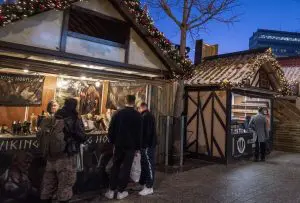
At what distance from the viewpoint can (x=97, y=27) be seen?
24.2 feet

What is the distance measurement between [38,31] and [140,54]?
2.90m

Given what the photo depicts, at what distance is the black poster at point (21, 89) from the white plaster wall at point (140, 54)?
2452 millimetres

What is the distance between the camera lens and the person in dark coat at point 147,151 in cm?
633

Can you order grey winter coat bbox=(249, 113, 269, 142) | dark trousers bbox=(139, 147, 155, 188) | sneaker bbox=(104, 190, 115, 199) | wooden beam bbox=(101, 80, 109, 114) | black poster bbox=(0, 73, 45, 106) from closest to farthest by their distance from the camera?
sneaker bbox=(104, 190, 115, 199) < dark trousers bbox=(139, 147, 155, 188) < black poster bbox=(0, 73, 45, 106) < wooden beam bbox=(101, 80, 109, 114) < grey winter coat bbox=(249, 113, 269, 142)

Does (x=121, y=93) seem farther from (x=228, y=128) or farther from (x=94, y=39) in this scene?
(x=228, y=128)

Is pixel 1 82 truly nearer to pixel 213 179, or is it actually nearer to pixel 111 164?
pixel 111 164

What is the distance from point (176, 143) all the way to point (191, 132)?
222 cm

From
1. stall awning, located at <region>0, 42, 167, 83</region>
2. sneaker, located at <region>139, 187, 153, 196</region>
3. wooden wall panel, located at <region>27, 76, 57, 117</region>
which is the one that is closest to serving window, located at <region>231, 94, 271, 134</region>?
stall awning, located at <region>0, 42, 167, 83</region>

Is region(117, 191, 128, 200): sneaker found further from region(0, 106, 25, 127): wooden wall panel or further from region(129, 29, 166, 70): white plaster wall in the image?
region(0, 106, 25, 127): wooden wall panel

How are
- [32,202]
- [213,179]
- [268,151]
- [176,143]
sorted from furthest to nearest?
1. [268,151]
2. [176,143]
3. [213,179]
4. [32,202]

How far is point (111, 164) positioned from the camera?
264 inches

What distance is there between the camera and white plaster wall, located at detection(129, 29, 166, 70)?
7.86 meters

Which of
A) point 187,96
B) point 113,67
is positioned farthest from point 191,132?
point 113,67

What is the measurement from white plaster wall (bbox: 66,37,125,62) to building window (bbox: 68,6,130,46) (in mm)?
115
